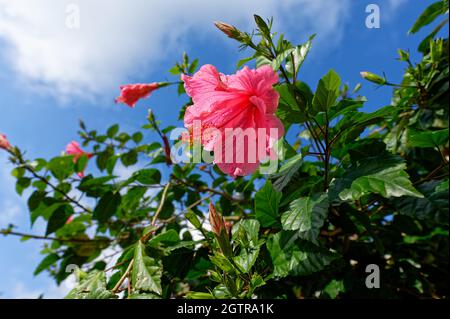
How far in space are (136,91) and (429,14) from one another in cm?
124

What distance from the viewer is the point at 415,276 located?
4.72ft

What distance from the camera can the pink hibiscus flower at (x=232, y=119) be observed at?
2.72 ft

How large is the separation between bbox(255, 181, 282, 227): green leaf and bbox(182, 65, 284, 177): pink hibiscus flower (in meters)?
0.12

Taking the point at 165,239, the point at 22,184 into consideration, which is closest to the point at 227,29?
the point at 165,239

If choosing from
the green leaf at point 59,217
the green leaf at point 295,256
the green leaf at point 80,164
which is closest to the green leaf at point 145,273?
the green leaf at point 295,256

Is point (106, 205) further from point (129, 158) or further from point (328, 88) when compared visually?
point (328, 88)

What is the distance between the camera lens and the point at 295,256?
0.90m

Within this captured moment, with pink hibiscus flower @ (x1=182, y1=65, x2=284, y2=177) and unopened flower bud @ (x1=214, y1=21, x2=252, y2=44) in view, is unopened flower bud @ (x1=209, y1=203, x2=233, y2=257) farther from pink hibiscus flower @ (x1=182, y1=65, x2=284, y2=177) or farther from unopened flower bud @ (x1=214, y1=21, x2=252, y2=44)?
unopened flower bud @ (x1=214, y1=21, x2=252, y2=44)

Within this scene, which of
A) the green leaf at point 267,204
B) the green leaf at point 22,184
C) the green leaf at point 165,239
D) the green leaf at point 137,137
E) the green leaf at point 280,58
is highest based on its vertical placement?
the green leaf at point 137,137

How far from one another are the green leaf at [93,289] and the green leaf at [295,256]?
44 cm

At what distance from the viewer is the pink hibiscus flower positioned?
0.83 metres

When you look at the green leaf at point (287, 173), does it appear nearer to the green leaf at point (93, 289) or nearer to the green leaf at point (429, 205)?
the green leaf at point (429, 205)

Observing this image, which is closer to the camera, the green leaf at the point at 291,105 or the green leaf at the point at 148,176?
the green leaf at the point at 291,105
